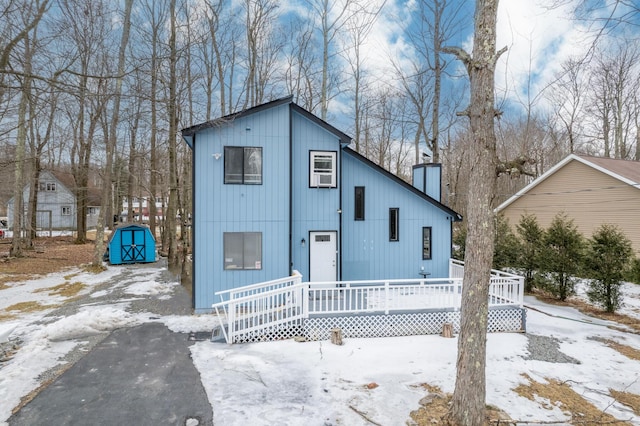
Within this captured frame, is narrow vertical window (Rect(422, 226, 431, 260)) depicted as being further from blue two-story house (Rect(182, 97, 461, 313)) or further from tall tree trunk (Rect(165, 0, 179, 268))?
tall tree trunk (Rect(165, 0, 179, 268))

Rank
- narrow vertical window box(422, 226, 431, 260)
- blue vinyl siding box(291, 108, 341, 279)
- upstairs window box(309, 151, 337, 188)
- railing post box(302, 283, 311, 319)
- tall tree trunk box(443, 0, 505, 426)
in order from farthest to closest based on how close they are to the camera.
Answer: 1. narrow vertical window box(422, 226, 431, 260)
2. upstairs window box(309, 151, 337, 188)
3. blue vinyl siding box(291, 108, 341, 279)
4. railing post box(302, 283, 311, 319)
5. tall tree trunk box(443, 0, 505, 426)

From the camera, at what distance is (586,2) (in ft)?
17.1

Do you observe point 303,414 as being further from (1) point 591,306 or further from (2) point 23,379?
(1) point 591,306

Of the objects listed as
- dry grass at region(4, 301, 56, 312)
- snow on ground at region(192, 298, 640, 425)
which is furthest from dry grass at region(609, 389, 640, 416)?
dry grass at region(4, 301, 56, 312)

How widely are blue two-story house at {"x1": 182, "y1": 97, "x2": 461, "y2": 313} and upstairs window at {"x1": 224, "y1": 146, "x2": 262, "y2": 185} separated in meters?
0.03

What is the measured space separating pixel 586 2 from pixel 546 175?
16007 mm

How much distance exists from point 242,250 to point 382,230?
14.3ft

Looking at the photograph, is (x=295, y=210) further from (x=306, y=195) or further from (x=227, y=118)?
(x=227, y=118)

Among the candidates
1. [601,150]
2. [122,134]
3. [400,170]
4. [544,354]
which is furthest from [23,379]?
[601,150]

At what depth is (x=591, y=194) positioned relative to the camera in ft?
54.4

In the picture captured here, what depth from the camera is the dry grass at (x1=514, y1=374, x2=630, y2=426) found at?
14.3 ft

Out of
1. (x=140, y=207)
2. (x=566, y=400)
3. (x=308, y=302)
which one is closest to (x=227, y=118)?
(x=308, y=302)

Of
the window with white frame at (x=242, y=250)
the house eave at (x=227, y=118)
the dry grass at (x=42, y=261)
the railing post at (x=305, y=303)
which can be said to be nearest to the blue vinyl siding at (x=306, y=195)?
the house eave at (x=227, y=118)

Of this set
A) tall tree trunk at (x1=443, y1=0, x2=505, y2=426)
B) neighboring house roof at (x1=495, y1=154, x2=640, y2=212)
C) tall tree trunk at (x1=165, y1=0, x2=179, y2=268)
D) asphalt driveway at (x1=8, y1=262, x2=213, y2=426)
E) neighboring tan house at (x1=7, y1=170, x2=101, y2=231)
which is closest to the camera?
tall tree trunk at (x1=443, y1=0, x2=505, y2=426)
